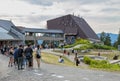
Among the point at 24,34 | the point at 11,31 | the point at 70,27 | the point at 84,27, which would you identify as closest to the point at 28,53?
the point at 11,31

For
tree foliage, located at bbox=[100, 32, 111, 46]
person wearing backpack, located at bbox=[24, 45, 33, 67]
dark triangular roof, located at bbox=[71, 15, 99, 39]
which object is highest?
dark triangular roof, located at bbox=[71, 15, 99, 39]

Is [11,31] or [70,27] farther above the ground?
[70,27]

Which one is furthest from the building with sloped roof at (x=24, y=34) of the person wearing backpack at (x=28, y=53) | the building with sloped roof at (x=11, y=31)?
the person wearing backpack at (x=28, y=53)

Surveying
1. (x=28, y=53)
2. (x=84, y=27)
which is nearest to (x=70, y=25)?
(x=84, y=27)

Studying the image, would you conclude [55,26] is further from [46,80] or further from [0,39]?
[46,80]

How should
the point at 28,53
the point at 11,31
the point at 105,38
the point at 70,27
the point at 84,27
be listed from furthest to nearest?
the point at 105,38, the point at 84,27, the point at 70,27, the point at 11,31, the point at 28,53

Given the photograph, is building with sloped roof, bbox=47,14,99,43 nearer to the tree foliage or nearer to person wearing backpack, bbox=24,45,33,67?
the tree foliage

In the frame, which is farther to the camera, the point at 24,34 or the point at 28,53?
the point at 24,34

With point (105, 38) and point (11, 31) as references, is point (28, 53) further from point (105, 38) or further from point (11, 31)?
point (105, 38)

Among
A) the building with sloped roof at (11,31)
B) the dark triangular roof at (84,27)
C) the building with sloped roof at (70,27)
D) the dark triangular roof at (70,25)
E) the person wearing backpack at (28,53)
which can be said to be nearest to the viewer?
the person wearing backpack at (28,53)

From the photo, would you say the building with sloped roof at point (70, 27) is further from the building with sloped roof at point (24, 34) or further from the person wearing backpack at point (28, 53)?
the person wearing backpack at point (28, 53)

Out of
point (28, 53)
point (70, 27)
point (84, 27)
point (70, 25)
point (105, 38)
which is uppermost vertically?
point (70, 25)

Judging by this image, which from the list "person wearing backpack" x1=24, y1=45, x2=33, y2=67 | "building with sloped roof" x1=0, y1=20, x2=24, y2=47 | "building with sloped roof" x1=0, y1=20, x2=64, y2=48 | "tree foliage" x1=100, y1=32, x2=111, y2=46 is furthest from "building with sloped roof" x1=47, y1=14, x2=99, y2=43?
"person wearing backpack" x1=24, y1=45, x2=33, y2=67

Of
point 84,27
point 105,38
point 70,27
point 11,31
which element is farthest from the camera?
point 105,38
